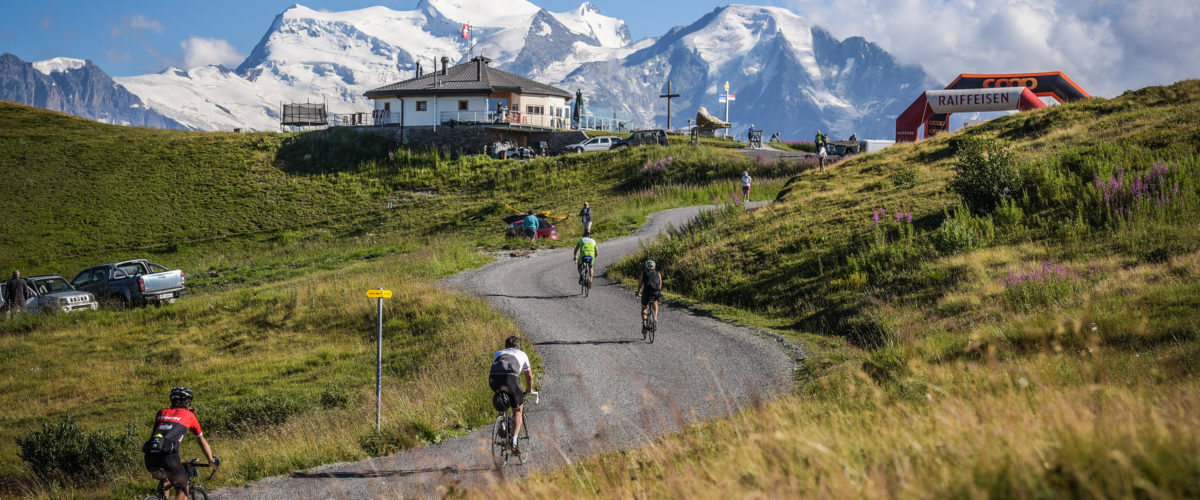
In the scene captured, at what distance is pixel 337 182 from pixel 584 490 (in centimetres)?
5754

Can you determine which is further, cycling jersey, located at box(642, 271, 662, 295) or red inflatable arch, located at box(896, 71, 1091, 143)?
red inflatable arch, located at box(896, 71, 1091, 143)

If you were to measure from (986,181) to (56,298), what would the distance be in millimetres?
30009

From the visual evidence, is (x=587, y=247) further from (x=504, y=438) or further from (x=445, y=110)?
(x=445, y=110)

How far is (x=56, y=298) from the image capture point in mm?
25578

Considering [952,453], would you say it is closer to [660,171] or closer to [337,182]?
[660,171]

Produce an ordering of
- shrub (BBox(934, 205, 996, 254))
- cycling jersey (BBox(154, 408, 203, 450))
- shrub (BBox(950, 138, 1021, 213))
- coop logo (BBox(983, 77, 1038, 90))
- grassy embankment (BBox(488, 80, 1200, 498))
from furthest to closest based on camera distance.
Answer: coop logo (BBox(983, 77, 1038, 90))
shrub (BBox(950, 138, 1021, 213))
shrub (BBox(934, 205, 996, 254))
cycling jersey (BBox(154, 408, 203, 450))
grassy embankment (BBox(488, 80, 1200, 498))

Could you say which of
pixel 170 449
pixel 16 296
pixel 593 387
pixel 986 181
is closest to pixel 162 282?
pixel 16 296

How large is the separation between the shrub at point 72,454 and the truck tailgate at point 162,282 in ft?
53.0

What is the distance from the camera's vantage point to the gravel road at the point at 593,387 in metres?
9.58

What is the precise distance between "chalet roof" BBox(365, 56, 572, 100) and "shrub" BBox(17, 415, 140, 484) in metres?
56.7

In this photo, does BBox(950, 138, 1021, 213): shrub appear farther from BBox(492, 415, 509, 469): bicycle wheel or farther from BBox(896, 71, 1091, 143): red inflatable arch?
BBox(896, 71, 1091, 143): red inflatable arch

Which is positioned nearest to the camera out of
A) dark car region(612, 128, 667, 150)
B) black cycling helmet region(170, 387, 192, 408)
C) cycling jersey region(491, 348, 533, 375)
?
Answer: black cycling helmet region(170, 387, 192, 408)

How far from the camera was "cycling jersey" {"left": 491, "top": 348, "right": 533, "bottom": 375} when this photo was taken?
9.91 m

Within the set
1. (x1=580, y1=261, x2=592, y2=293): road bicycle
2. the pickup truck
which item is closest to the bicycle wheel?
(x1=580, y1=261, x2=592, y2=293): road bicycle
